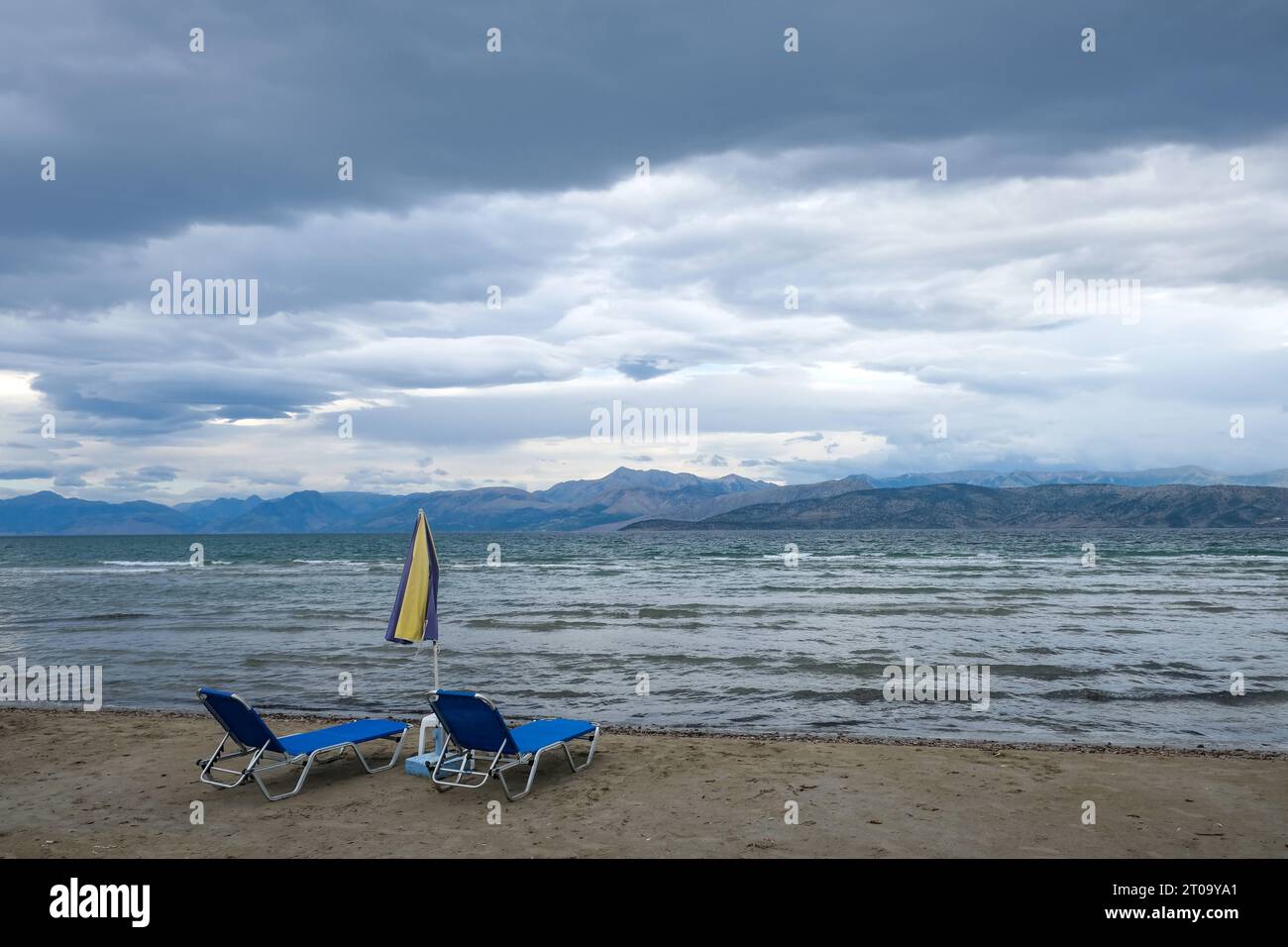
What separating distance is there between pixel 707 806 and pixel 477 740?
2328 mm

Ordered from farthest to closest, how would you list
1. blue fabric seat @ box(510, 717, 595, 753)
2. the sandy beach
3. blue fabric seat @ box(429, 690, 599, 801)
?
1. blue fabric seat @ box(510, 717, 595, 753)
2. blue fabric seat @ box(429, 690, 599, 801)
3. the sandy beach

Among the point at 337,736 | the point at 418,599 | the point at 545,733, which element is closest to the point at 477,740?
the point at 545,733

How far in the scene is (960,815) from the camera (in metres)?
7.50

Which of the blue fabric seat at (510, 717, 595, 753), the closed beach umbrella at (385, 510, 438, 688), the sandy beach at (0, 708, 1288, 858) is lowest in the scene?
the sandy beach at (0, 708, 1288, 858)

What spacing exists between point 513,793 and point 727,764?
2.46 metres

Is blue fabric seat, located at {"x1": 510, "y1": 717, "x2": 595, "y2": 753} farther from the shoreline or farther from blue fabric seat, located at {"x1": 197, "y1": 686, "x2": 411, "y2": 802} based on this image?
the shoreline

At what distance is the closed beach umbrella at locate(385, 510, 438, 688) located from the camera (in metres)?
8.66

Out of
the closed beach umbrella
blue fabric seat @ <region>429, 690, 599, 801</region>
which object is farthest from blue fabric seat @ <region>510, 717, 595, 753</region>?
the closed beach umbrella

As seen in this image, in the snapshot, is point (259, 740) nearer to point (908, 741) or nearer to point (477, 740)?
point (477, 740)

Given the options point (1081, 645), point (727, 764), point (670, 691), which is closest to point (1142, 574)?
point (1081, 645)

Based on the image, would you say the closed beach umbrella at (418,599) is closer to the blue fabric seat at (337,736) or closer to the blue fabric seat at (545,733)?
the blue fabric seat at (545,733)

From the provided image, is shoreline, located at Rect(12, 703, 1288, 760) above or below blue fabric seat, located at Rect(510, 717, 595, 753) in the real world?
below

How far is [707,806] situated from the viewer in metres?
7.84

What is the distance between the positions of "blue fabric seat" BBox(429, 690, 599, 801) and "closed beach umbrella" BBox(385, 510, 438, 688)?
0.62m
